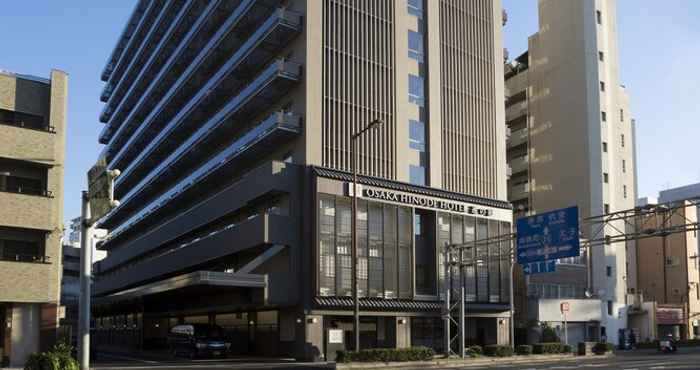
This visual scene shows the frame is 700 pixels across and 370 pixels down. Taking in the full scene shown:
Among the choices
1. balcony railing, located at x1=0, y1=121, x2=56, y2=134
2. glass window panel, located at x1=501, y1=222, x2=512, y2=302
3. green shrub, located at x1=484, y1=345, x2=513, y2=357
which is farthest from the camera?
glass window panel, located at x1=501, y1=222, x2=512, y2=302

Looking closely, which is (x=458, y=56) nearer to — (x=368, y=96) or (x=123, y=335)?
Answer: (x=368, y=96)

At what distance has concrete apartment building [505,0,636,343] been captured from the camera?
71.8 m

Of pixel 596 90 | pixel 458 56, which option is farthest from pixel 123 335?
pixel 596 90

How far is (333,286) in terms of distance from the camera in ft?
160

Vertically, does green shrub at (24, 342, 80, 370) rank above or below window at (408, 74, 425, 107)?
below

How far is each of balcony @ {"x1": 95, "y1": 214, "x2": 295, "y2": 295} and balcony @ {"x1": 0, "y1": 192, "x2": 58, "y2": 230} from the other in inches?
580

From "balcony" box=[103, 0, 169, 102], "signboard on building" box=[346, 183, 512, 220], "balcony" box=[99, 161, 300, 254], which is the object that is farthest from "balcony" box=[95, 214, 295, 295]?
"balcony" box=[103, 0, 169, 102]

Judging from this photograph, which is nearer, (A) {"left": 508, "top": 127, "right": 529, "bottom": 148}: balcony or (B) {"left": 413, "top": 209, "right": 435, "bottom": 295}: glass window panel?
(B) {"left": 413, "top": 209, "right": 435, "bottom": 295}: glass window panel

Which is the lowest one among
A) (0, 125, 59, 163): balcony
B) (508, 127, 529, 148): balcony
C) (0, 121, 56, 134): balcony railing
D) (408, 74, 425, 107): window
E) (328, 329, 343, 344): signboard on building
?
(328, 329, 343, 344): signboard on building

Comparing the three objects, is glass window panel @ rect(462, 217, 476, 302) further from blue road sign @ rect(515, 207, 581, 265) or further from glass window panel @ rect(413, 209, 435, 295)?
blue road sign @ rect(515, 207, 581, 265)

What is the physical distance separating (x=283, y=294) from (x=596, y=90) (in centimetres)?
4326

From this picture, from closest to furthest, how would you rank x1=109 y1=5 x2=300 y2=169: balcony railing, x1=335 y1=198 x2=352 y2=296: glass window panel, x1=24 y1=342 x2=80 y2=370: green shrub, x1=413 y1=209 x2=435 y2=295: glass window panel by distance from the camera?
x1=24 y1=342 x2=80 y2=370: green shrub → x1=335 y1=198 x2=352 y2=296: glass window panel → x1=109 y1=5 x2=300 y2=169: balcony railing → x1=413 y1=209 x2=435 y2=295: glass window panel

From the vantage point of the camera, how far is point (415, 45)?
191 feet

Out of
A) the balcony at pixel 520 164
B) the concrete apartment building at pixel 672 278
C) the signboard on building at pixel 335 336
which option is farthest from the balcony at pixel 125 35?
the concrete apartment building at pixel 672 278
